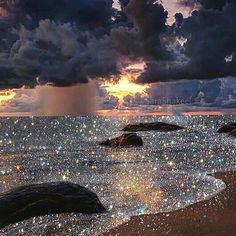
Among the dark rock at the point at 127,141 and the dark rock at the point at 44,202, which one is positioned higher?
the dark rock at the point at 44,202

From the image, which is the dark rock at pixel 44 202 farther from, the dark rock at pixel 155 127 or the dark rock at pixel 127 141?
the dark rock at pixel 155 127

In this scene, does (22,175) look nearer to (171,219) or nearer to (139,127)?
(171,219)

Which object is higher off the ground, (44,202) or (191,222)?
(44,202)

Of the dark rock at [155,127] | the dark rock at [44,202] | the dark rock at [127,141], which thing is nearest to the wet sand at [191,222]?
the dark rock at [44,202]

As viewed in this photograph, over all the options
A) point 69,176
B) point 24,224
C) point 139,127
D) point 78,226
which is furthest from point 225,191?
point 139,127

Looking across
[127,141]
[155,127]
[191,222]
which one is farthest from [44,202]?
[155,127]

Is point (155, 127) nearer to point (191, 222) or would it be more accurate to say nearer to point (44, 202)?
point (44, 202)

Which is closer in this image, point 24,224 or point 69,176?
point 24,224
